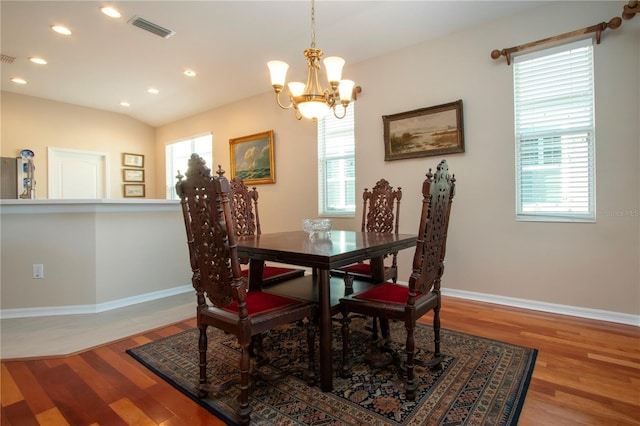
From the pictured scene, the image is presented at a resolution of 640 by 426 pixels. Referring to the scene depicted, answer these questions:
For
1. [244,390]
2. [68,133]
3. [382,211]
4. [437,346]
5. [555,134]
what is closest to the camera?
[244,390]

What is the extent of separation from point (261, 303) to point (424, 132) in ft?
8.66

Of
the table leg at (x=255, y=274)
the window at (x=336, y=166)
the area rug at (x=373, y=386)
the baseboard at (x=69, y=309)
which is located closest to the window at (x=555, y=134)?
the area rug at (x=373, y=386)

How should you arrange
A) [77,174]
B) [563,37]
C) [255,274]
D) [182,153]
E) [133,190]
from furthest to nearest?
[133,190] < [182,153] < [77,174] < [563,37] < [255,274]

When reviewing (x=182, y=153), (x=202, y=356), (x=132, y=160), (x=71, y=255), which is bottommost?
(x=202, y=356)

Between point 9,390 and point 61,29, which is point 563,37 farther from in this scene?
point 61,29

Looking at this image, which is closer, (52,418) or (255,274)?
(52,418)

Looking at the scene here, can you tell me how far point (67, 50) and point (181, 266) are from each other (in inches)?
114

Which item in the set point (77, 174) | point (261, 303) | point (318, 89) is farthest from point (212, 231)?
point (77, 174)

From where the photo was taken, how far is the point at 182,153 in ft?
21.5

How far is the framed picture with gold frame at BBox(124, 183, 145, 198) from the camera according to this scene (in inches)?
259

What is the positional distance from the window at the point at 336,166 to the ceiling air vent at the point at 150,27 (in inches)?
78.6

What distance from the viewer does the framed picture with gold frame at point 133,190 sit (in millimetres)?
6590

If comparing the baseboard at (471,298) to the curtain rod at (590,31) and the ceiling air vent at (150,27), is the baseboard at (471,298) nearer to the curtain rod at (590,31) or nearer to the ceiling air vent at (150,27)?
the curtain rod at (590,31)

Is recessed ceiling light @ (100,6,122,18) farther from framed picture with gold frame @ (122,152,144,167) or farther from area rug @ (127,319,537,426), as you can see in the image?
framed picture with gold frame @ (122,152,144,167)
